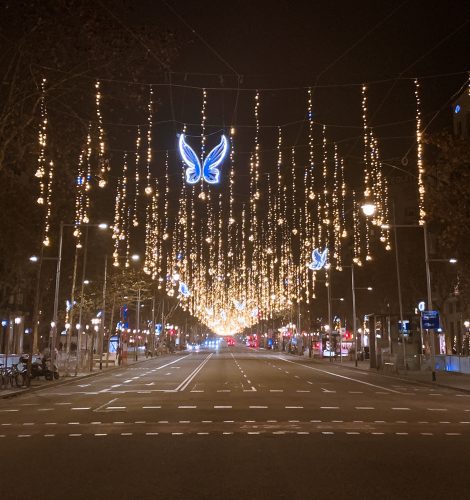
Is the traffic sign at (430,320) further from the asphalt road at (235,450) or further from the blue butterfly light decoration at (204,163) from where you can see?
the blue butterfly light decoration at (204,163)

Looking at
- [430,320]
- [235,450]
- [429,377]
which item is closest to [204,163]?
[235,450]

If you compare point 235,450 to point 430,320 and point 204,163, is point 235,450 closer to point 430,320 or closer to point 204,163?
point 204,163

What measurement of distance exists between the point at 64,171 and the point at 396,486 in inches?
603

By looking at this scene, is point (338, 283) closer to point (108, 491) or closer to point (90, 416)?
point (90, 416)

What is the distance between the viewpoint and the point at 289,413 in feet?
60.8

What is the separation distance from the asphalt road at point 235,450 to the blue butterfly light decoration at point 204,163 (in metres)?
7.84

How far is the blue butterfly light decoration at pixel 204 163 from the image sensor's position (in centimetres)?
2311

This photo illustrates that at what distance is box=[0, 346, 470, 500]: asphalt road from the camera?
8.70 metres

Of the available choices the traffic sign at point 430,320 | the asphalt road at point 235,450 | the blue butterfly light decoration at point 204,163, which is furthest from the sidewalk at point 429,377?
the blue butterfly light decoration at point 204,163

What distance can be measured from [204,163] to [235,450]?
44.7 feet

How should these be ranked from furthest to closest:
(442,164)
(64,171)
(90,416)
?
(442,164) → (64,171) → (90,416)

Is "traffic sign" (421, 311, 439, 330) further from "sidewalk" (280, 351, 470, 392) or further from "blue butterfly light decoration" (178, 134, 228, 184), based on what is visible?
"blue butterfly light decoration" (178, 134, 228, 184)

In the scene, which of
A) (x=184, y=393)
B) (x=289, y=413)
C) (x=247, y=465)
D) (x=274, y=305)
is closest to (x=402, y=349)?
Result: (x=184, y=393)

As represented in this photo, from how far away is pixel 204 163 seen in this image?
23656 millimetres
